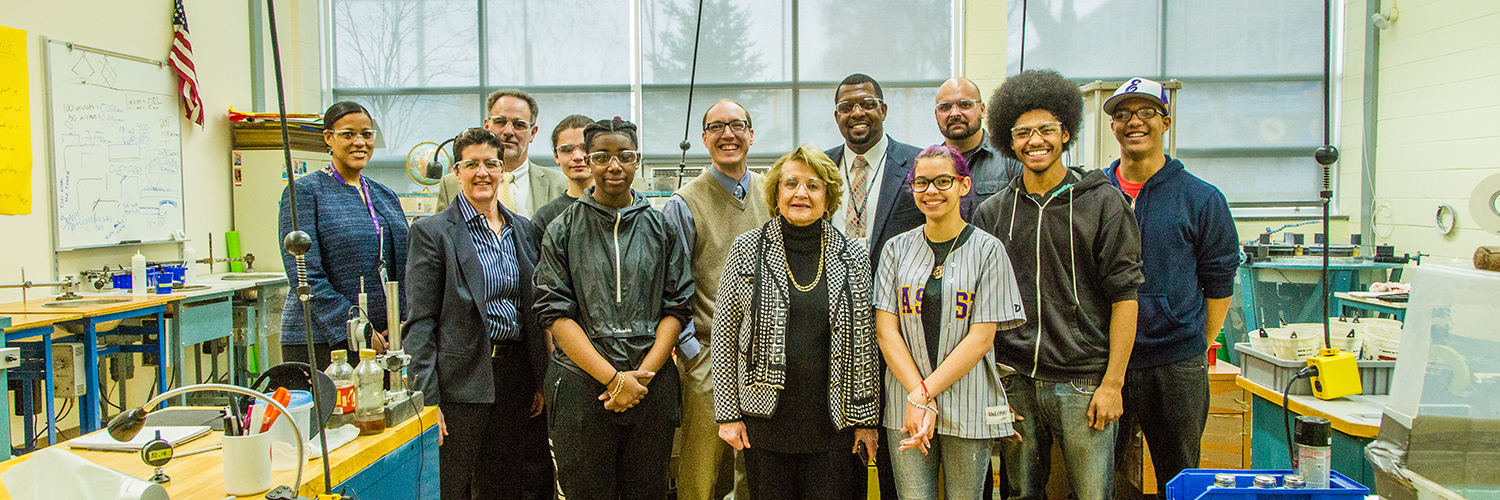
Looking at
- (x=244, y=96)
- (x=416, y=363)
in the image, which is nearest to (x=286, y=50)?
(x=244, y=96)

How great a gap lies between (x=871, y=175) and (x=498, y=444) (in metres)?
1.49

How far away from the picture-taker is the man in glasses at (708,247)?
2.40 meters

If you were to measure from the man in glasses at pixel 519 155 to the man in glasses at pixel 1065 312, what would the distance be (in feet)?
6.24

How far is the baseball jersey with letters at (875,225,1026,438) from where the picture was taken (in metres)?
1.91

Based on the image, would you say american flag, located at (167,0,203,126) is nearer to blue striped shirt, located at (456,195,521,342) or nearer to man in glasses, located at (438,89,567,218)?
man in glasses, located at (438,89,567,218)

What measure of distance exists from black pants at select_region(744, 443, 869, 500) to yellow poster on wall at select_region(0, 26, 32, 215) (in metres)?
3.73

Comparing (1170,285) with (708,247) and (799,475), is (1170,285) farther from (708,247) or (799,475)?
(708,247)

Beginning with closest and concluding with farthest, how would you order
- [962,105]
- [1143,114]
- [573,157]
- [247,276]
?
[1143,114]
[962,105]
[573,157]
[247,276]

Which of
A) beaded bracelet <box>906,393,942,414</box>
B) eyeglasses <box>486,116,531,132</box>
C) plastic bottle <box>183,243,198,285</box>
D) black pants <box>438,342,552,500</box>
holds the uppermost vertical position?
eyeglasses <box>486,116,531,132</box>

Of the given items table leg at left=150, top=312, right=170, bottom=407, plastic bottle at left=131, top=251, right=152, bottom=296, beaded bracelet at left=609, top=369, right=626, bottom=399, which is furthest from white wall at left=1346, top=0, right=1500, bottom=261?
plastic bottle at left=131, top=251, right=152, bottom=296

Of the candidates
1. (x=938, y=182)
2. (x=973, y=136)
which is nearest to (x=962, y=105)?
(x=973, y=136)

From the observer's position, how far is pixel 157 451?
1233 millimetres

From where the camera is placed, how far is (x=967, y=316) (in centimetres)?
193

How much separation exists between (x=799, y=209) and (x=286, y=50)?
5471 millimetres
